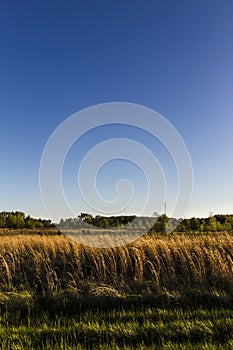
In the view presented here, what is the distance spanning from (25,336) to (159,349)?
1.70 metres

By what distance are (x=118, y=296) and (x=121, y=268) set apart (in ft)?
5.49

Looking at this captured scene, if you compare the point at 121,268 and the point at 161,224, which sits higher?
the point at 161,224

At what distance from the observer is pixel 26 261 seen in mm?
8156

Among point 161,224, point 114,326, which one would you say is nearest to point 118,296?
point 114,326

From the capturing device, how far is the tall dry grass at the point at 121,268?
6422mm

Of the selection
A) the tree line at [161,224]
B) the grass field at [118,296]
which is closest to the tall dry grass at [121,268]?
the grass field at [118,296]

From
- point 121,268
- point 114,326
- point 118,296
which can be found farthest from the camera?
point 121,268

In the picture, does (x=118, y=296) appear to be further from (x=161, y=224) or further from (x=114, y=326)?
(x=161, y=224)

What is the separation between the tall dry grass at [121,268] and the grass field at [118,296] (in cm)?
2

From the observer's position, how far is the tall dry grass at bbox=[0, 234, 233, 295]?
253 inches

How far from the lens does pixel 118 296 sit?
5723 mm

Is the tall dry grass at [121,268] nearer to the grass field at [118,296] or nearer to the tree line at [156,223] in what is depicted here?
the grass field at [118,296]

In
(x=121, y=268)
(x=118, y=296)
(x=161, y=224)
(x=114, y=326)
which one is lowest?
(x=114, y=326)

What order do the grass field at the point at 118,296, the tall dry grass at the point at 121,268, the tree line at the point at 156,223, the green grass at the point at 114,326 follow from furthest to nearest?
1. the tree line at the point at 156,223
2. the tall dry grass at the point at 121,268
3. the grass field at the point at 118,296
4. the green grass at the point at 114,326
